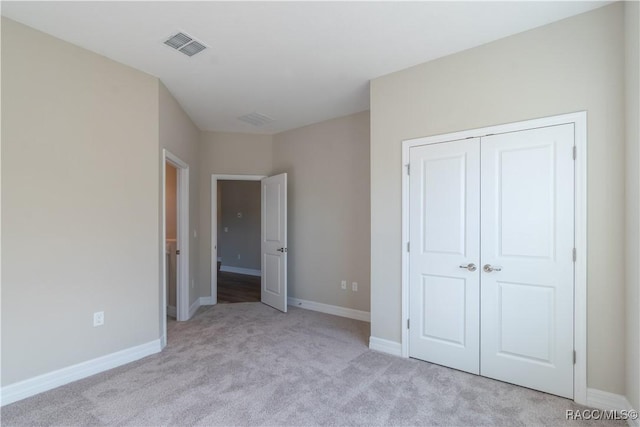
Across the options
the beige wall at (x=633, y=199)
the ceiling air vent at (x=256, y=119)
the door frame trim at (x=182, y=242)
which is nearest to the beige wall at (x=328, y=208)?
the ceiling air vent at (x=256, y=119)

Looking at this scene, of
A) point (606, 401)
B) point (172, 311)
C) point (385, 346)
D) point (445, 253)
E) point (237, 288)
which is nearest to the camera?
point (606, 401)

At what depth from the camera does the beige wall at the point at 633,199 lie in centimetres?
188

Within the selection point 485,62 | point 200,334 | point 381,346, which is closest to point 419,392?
point 381,346

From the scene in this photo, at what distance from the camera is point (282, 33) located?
2.38 m

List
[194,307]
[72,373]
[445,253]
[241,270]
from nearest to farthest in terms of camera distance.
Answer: [72,373], [445,253], [194,307], [241,270]

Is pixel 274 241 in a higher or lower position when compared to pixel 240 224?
lower

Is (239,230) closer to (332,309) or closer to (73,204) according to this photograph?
(332,309)

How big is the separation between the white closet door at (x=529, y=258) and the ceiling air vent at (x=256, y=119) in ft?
9.43

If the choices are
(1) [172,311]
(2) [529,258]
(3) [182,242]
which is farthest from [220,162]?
(2) [529,258]

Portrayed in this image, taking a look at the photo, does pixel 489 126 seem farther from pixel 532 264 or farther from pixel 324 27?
pixel 324 27

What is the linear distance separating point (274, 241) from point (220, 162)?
156cm

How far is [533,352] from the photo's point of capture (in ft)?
7.75

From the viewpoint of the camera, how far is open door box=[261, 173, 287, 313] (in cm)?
455

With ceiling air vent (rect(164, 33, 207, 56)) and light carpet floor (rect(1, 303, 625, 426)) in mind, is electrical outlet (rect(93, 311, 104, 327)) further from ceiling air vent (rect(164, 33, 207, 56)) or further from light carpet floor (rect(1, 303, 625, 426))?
ceiling air vent (rect(164, 33, 207, 56))
